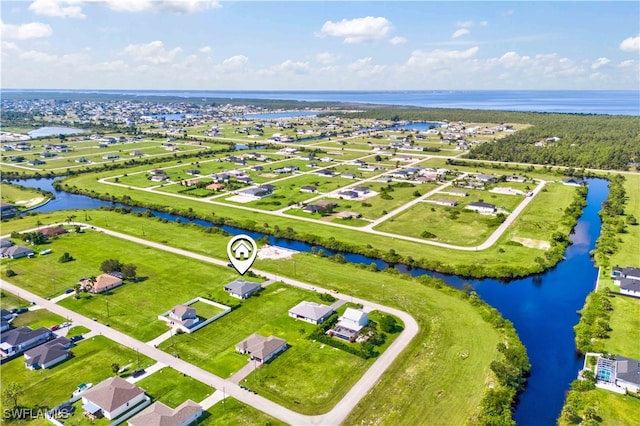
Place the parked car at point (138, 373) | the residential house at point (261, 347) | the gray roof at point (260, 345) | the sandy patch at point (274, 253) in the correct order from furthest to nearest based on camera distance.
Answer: the sandy patch at point (274, 253) < the gray roof at point (260, 345) < the residential house at point (261, 347) < the parked car at point (138, 373)

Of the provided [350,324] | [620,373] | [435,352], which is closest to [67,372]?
[350,324]

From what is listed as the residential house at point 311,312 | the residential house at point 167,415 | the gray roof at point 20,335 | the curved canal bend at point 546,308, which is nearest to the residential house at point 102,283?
the gray roof at point 20,335

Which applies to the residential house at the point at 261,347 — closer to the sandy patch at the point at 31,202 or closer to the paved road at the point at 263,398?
the paved road at the point at 263,398

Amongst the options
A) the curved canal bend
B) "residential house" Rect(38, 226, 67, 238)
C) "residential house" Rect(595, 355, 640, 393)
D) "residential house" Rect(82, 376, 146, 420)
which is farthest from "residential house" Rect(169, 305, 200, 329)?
"residential house" Rect(38, 226, 67, 238)

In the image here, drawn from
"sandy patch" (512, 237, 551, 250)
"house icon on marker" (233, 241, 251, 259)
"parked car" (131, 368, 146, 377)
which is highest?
"house icon on marker" (233, 241, 251, 259)

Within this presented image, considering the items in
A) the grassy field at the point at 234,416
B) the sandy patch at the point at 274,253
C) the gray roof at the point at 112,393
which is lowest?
the grassy field at the point at 234,416

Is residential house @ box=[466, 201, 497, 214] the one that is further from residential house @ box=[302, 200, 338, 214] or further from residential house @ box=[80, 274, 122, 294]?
residential house @ box=[80, 274, 122, 294]

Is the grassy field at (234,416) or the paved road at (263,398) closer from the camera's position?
the grassy field at (234,416)

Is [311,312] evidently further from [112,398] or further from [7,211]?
[7,211]
